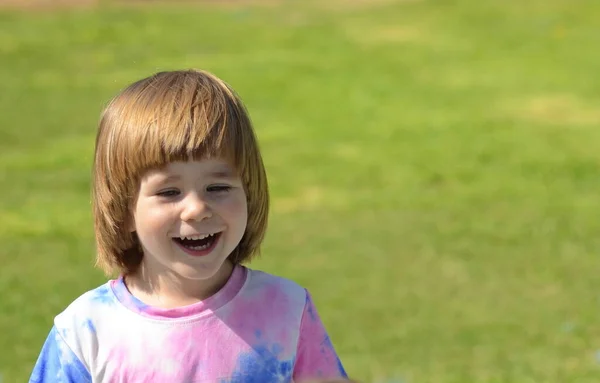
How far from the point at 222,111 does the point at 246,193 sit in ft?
0.68

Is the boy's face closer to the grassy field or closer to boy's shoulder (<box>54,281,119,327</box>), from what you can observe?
boy's shoulder (<box>54,281,119,327</box>)

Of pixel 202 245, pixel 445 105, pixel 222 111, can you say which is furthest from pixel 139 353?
pixel 445 105

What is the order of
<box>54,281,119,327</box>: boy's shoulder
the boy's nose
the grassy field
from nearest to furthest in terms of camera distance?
the boy's nose < <box>54,281,119,327</box>: boy's shoulder < the grassy field

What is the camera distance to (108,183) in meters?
2.61

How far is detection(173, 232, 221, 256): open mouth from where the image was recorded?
8.29 ft

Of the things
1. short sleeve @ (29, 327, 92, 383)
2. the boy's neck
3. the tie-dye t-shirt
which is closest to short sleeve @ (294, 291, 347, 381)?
the tie-dye t-shirt

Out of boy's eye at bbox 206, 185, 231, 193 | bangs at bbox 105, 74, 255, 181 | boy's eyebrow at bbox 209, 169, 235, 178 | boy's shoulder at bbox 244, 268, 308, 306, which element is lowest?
boy's shoulder at bbox 244, 268, 308, 306

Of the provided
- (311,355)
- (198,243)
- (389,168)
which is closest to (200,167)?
(198,243)

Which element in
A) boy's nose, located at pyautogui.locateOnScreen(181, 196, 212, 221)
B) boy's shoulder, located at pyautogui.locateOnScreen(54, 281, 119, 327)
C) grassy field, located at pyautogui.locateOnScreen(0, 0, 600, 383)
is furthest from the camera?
grassy field, located at pyautogui.locateOnScreen(0, 0, 600, 383)

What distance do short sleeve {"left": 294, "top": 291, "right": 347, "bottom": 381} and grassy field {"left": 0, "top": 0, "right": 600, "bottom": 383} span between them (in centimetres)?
265

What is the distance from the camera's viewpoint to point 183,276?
2574 mm

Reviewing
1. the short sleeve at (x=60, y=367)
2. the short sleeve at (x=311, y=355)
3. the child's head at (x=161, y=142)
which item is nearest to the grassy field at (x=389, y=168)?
the short sleeve at (x=311, y=355)

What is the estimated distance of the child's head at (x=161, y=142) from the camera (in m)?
2.48

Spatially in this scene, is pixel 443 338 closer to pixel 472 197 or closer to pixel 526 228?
pixel 526 228
